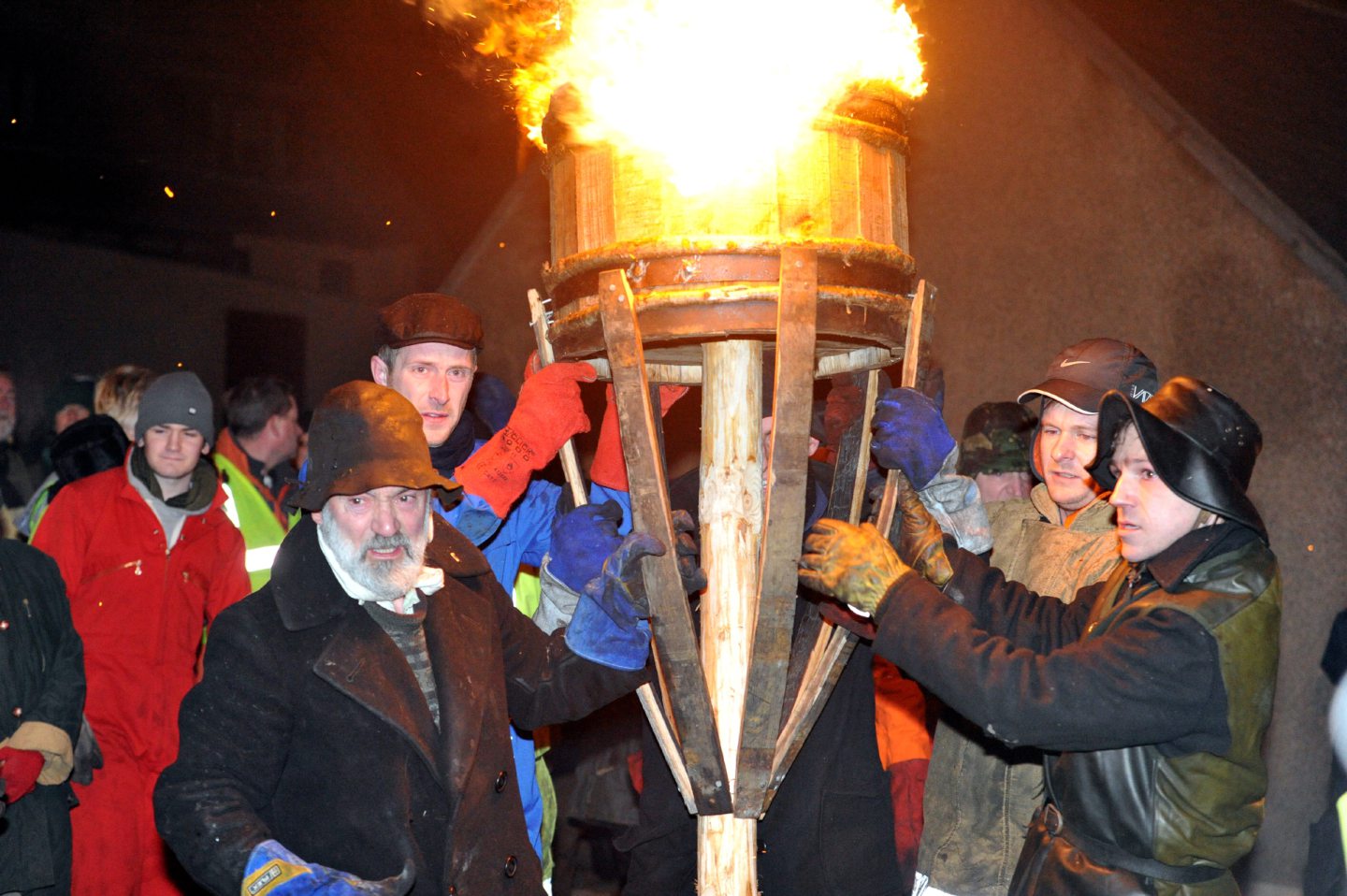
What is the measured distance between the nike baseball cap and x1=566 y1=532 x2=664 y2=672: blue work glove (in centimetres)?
130

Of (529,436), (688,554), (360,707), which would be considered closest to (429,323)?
(529,436)

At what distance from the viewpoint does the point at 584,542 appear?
2953 mm

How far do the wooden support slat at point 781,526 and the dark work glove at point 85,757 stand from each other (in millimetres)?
2523

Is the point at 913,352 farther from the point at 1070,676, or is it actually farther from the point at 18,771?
the point at 18,771

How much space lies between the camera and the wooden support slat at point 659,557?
8.65 feet

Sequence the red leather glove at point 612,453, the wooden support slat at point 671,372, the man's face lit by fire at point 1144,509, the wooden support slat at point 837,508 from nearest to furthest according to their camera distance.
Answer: the man's face lit by fire at point 1144,509, the wooden support slat at point 837,508, the wooden support slat at point 671,372, the red leather glove at point 612,453

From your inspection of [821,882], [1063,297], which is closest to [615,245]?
[821,882]

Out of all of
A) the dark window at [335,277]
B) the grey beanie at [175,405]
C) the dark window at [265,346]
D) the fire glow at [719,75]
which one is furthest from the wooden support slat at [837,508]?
the dark window at [335,277]

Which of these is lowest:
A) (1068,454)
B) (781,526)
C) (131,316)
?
(781,526)

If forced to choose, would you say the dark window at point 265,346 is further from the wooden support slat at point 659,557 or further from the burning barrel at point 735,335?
the wooden support slat at point 659,557

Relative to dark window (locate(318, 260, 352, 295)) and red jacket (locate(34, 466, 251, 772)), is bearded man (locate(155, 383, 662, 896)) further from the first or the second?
dark window (locate(318, 260, 352, 295))

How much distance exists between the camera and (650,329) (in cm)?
268

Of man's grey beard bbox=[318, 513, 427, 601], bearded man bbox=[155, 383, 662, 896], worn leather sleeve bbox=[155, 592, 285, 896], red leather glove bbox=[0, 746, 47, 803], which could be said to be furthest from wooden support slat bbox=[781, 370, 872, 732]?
red leather glove bbox=[0, 746, 47, 803]

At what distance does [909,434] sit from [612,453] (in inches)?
42.3
